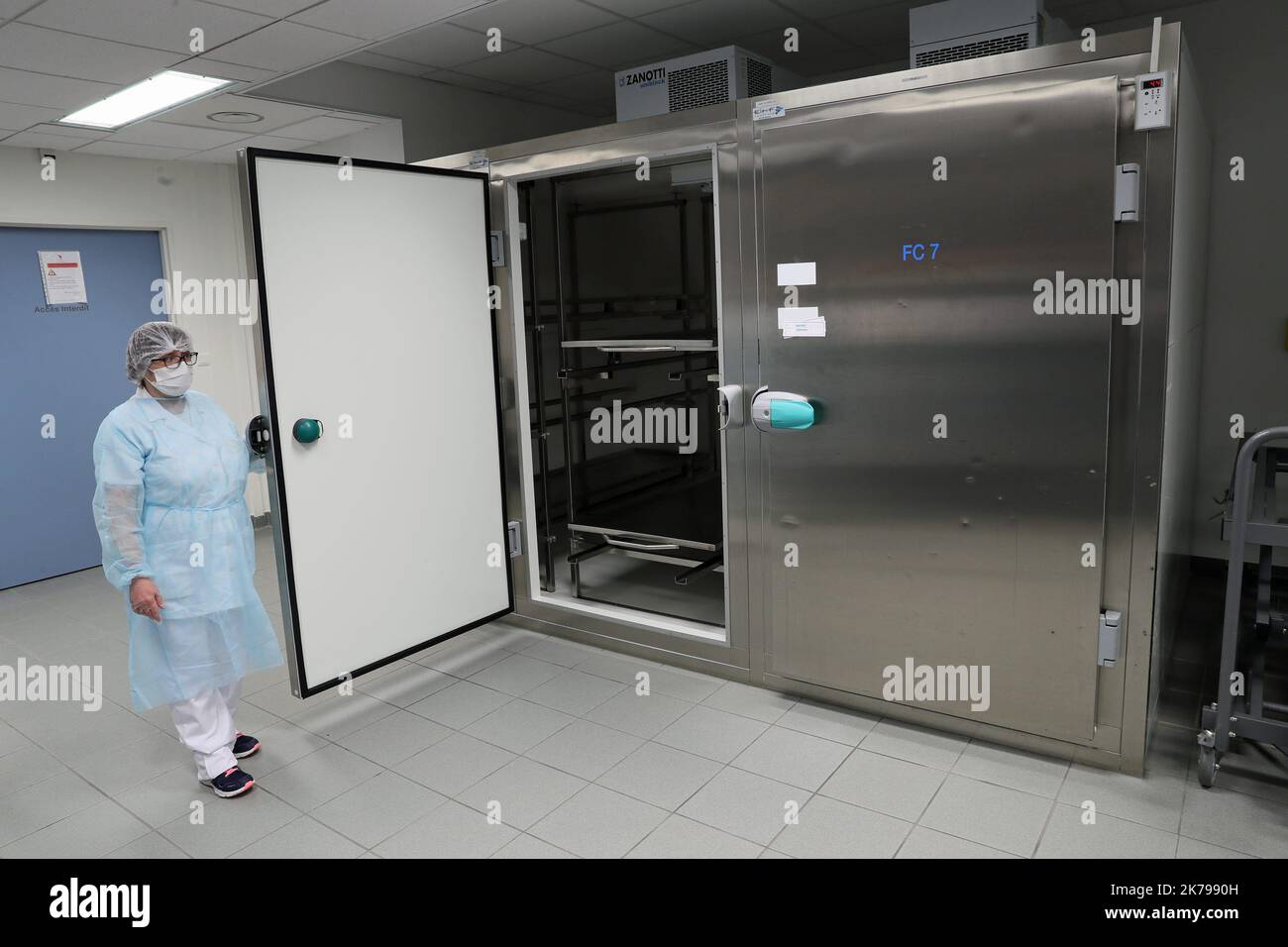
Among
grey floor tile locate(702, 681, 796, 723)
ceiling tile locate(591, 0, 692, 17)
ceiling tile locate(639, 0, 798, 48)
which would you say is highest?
ceiling tile locate(639, 0, 798, 48)

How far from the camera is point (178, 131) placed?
4.47 m

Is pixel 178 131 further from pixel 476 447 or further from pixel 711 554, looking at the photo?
pixel 711 554

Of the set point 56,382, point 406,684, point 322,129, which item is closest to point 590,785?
point 406,684

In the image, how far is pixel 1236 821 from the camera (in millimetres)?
→ 2242

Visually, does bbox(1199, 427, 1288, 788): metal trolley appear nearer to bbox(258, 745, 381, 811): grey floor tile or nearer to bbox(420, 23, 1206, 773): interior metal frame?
bbox(420, 23, 1206, 773): interior metal frame

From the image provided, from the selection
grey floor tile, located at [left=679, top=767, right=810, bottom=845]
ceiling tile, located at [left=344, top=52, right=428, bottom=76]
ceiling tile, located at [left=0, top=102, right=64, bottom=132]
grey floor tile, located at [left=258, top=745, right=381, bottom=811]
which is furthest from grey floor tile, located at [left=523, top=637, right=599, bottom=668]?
ceiling tile, located at [left=0, top=102, right=64, bottom=132]

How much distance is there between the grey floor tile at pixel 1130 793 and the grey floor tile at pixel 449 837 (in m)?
1.59

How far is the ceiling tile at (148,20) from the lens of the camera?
2750 millimetres

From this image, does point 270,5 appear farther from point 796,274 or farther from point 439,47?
point 796,274

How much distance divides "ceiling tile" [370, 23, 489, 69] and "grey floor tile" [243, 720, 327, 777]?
9.83 ft

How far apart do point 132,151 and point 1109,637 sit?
5.41 m

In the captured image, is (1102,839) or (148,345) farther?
(148,345)

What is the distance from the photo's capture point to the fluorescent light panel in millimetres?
3615

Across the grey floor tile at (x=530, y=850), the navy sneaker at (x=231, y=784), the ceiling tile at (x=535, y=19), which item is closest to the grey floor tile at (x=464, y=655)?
the navy sneaker at (x=231, y=784)
